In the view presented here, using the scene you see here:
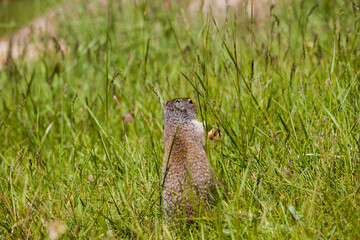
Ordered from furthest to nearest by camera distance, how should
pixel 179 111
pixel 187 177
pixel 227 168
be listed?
1. pixel 179 111
2. pixel 227 168
3. pixel 187 177

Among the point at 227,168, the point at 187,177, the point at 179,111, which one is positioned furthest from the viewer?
the point at 179,111

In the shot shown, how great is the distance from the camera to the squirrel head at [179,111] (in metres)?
2.74

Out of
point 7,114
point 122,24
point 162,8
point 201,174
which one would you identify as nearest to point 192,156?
point 201,174

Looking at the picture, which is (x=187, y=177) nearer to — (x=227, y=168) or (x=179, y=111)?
(x=227, y=168)

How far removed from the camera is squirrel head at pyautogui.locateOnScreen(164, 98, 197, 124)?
2.74 m

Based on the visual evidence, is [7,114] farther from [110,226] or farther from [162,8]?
[162,8]

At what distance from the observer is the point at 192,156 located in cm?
231

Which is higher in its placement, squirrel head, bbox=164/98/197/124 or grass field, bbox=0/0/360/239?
squirrel head, bbox=164/98/197/124

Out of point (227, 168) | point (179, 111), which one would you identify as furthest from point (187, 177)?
point (179, 111)

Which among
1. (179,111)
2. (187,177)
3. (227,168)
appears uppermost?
(179,111)

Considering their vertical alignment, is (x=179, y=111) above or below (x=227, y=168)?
above

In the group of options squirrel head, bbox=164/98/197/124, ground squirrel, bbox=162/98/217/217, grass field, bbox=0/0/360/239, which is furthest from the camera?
squirrel head, bbox=164/98/197/124

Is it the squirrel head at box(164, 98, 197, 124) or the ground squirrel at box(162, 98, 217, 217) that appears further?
the squirrel head at box(164, 98, 197, 124)

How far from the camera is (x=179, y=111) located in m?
2.77
